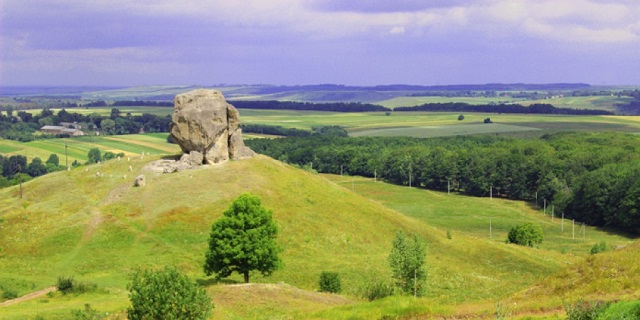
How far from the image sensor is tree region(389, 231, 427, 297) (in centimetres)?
5409

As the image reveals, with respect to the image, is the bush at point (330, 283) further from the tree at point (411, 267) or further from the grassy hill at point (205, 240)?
the tree at point (411, 267)

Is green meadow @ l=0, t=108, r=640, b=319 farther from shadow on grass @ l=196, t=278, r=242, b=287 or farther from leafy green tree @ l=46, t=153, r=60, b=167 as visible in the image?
leafy green tree @ l=46, t=153, r=60, b=167

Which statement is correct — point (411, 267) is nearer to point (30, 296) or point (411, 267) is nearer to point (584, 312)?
point (584, 312)

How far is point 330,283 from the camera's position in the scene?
59969 millimetres

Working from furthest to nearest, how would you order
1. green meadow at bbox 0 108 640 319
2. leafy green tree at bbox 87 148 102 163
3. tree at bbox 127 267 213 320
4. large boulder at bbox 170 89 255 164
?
leafy green tree at bbox 87 148 102 163 < large boulder at bbox 170 89 255 164 < green meadow at bbox 0 108 640 319 < tree at bbox 127 267 213 320

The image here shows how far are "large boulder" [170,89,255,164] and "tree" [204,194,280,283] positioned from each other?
100ft

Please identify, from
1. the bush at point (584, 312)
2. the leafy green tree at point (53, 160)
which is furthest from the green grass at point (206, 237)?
the leafy green tree at point (53, 160)

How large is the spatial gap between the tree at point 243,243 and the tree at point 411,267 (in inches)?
478

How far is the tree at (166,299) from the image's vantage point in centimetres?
3416

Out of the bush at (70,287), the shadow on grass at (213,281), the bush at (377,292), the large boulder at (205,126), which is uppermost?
the large boulder at (205,126)

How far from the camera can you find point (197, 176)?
3499 inches

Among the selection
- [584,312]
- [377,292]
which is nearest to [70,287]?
[377,292]

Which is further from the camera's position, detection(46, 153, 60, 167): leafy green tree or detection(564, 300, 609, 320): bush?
detection(46, 153, 60, 167): leafy green tree

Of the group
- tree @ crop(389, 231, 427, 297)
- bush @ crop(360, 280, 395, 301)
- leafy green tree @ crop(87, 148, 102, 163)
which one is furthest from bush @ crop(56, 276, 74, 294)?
leafy green tree @ crop(87, 148, 102, 163)
